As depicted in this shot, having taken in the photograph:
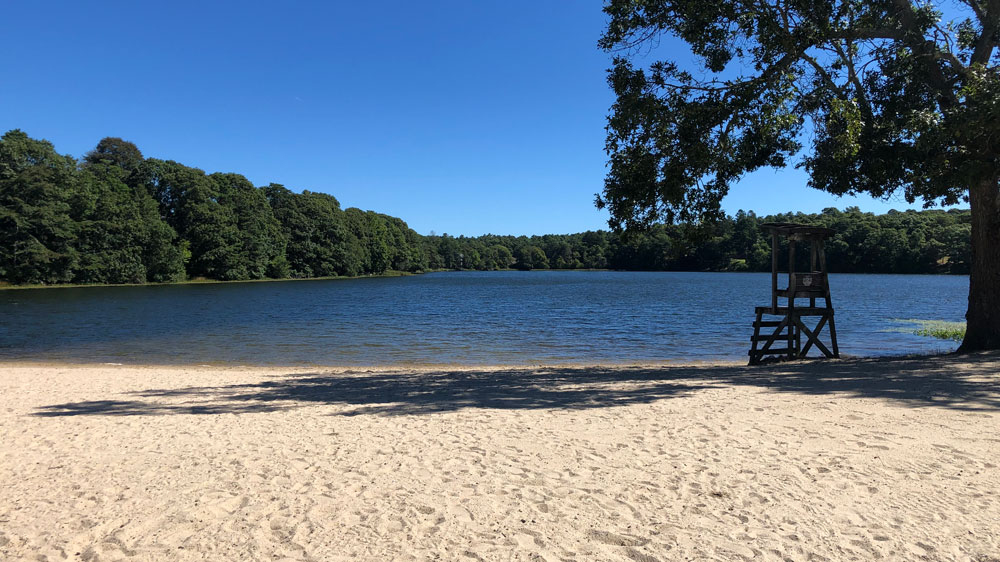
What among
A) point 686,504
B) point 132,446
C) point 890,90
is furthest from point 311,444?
point 890,90

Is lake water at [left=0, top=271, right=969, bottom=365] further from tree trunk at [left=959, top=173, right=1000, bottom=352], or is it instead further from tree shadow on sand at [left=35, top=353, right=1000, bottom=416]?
tree trunk at [left=959, top=173, right=1000, bottom=352]

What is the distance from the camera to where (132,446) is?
6.89 metres

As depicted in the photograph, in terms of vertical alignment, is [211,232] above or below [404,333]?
above

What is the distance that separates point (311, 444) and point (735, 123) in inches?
397

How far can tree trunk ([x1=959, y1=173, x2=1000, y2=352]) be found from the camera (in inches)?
484

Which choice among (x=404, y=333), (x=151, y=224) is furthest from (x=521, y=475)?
(x=151, y=224)

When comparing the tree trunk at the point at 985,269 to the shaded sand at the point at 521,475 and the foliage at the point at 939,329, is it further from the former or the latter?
the foliage at the point at 939,329

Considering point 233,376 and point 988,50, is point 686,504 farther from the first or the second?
point 988,50

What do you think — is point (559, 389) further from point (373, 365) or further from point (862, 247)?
point (862, 247)

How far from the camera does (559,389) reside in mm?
10531

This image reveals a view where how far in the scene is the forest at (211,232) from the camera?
60.0 metres

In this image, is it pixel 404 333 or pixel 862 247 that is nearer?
pixel 404 333

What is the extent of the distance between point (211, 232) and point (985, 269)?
87.2 metres

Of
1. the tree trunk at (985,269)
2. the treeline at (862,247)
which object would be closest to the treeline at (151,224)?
the treeline at (862,247)
